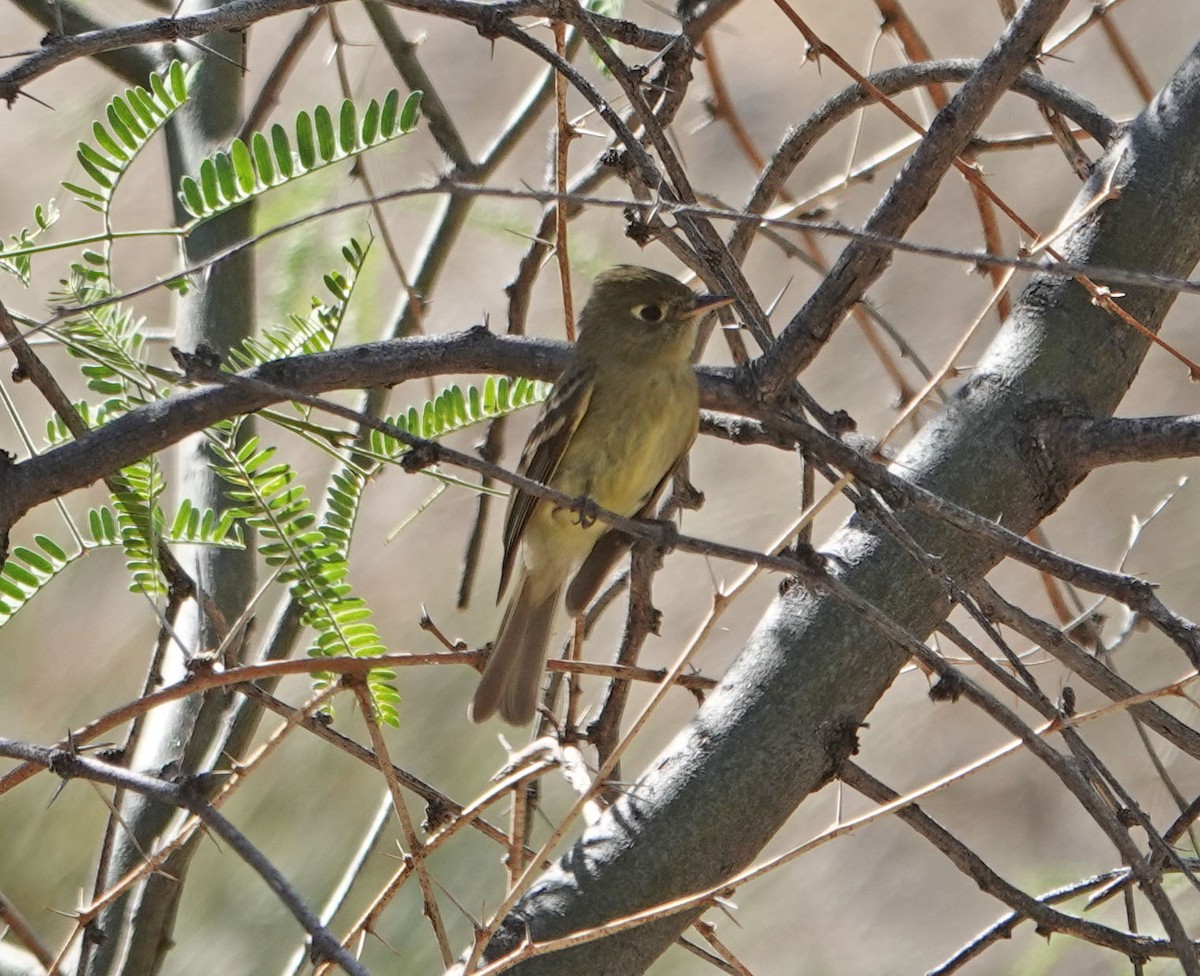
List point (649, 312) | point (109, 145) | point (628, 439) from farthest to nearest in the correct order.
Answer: point (649, 312), point (628, 439), point (109, 145)

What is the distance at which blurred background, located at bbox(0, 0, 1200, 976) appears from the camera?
18.6 ft

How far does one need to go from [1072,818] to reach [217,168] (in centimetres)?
587

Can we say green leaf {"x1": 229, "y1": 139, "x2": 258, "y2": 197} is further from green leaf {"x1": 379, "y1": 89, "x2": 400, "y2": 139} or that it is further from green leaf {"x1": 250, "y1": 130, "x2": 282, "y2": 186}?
green leaf {"x1": 379, "y1": 89, "x2": 400, "y2": 139}

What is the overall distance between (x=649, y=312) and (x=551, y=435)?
17.7 inches

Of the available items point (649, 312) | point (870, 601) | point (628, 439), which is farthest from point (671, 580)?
point (870, 601)

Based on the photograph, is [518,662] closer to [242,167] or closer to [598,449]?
[598,449]

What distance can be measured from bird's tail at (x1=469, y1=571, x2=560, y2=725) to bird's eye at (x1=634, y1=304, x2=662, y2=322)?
0.77 metres

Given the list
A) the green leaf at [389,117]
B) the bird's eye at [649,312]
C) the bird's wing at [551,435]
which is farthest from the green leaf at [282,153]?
the bird's eye at [649,312]

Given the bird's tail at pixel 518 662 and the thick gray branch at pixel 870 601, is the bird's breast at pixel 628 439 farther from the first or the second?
the thick gray branch at pixel 870 601

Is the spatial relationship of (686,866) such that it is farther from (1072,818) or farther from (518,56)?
(518,56)

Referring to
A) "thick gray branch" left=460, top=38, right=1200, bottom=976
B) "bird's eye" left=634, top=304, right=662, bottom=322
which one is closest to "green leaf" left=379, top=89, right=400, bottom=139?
"thick gray branch" left=460, top=38, right=1200, bottom=976

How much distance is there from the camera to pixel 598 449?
12.5 feet

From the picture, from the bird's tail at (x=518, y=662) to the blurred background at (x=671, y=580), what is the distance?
115 cm

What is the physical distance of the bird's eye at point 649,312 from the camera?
3889 mm
